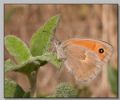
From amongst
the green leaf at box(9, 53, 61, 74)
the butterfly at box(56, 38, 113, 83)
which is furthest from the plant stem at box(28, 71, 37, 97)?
the butterfly at box(56, 38, 113, 83)

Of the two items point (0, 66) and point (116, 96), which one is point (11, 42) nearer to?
point (0, 66)

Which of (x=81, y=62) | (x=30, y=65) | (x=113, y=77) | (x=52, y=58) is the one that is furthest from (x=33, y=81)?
(x=113, y=77)

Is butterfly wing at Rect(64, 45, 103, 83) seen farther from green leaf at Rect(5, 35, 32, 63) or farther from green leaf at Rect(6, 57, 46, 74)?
green leaf at Rect(6, 57, 46, 74)

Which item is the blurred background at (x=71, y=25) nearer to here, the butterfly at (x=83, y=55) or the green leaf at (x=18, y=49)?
the butterfly at (x=83, y=55)

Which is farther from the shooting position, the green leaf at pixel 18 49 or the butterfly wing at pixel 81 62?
the butterfly wing at pixel 81 62

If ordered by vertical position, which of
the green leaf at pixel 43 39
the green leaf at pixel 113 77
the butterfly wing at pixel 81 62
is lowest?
the green leaf at pixel 113 77

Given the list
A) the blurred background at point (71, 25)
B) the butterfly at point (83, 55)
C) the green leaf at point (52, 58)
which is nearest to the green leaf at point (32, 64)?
the green leaf at point (52, 58)
